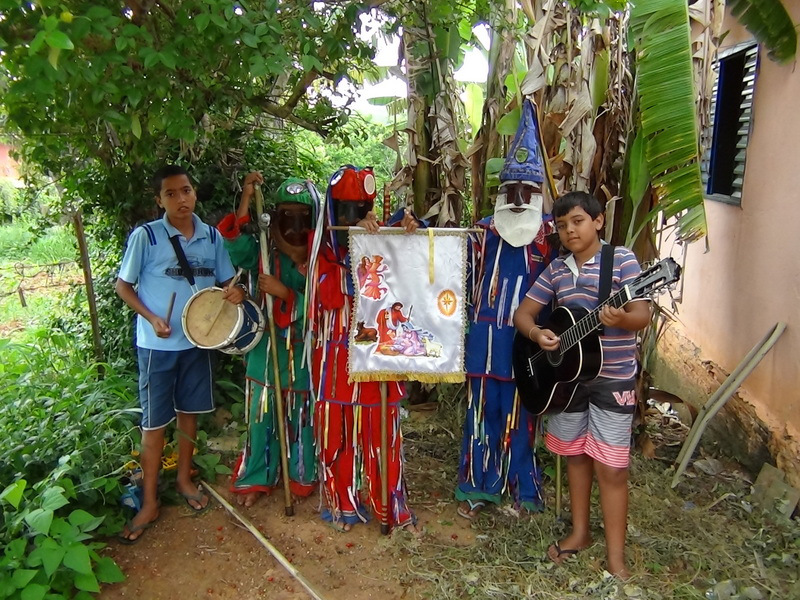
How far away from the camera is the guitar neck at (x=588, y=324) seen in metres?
2.36

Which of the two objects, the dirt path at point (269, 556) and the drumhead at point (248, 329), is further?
the drumhead at point (248, 329)

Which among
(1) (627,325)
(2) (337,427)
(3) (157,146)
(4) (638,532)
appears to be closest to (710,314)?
(4) (638,532)

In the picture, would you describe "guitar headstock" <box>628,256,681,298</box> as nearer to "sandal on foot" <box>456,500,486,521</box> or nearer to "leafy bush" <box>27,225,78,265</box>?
"sandal on foot" <box>456,500,486,521</box>

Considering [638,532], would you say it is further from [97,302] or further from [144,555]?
[97,302]

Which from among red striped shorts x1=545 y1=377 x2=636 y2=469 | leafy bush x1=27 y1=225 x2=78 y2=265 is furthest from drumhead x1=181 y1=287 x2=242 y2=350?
leafy bush x1=27 y1=225 x2=78 y2=265

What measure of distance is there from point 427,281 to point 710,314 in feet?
8.94

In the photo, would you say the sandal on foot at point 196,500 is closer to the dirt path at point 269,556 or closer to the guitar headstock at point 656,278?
the dirt path at point 269,556

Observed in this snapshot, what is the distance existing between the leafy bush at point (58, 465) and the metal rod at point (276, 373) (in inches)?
32.4

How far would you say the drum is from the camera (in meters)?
2.92

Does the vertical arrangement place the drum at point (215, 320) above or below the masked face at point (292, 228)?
below

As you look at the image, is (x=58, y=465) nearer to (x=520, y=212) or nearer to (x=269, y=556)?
(x=269, y=556)

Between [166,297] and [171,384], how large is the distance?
0.47 metres

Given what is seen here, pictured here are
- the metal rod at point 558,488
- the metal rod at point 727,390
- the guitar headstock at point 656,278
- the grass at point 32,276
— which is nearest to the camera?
the guitar headstock at point 656,278

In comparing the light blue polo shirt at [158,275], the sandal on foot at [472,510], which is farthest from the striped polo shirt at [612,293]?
the light blue polo shirt at [158,275]
